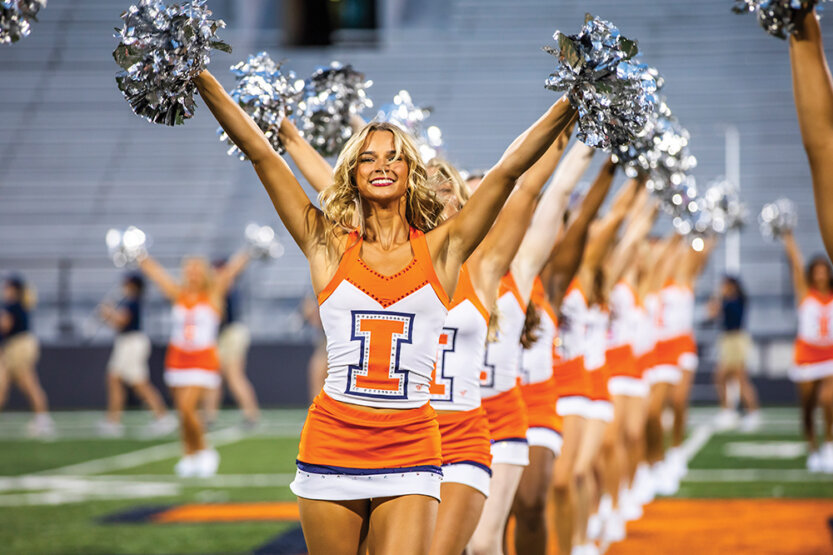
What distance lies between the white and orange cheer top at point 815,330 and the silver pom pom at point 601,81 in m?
7.42

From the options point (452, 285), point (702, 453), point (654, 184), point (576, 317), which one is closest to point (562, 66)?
point (452, 285)

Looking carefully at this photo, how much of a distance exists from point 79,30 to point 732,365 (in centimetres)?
1637

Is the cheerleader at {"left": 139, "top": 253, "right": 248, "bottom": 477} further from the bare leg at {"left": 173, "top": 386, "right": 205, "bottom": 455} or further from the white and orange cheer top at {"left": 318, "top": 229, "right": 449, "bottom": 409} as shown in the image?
the white and orange cheer top at {"left": 318, "top": 229, "right": 449, "bottom": 409}

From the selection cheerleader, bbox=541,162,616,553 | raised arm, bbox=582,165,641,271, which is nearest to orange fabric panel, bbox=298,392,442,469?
cheerleader, bbox=541,162,616,553

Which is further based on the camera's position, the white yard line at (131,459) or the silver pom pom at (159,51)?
the white yard line at (131,459)

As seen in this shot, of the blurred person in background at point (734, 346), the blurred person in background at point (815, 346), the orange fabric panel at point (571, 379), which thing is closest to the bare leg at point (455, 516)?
the orange fabric panel at point (571, 379)

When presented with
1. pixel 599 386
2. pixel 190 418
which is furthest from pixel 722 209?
pixel 190 418

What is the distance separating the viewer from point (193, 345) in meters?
9.46

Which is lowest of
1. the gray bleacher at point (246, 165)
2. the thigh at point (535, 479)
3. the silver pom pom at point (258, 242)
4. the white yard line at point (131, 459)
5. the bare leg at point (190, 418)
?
the white yard line at point (131, 459)

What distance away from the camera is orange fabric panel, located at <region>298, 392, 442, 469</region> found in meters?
2.84

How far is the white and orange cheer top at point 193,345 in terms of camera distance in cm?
941

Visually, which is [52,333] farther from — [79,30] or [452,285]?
[452,285]

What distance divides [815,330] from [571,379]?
5.09 meters

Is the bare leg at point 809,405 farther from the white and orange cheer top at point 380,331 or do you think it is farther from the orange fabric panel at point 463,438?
the white and orange cheer top at point 380,331
